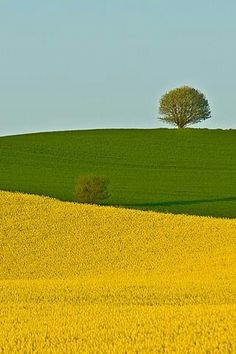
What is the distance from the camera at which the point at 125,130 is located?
78.5m

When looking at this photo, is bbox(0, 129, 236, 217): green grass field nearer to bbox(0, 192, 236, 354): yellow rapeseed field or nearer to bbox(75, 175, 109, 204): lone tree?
bbox(75, 175, 109, 204): lone tree

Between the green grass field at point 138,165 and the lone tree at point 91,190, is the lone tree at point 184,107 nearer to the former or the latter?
the green grass field at point 138,165

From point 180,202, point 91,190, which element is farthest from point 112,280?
point 180,202

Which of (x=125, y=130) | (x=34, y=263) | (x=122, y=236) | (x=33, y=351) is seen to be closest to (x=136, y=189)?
(x=122, y=236)

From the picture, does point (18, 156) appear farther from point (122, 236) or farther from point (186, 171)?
point (122, 236)

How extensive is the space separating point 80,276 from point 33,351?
14952 millimetres

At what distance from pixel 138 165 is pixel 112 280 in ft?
130

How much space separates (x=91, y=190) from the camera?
42.2 metres

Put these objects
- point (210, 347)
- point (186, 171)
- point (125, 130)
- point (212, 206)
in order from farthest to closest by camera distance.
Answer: point (125, 130)
point (186, 171)
point (212, 206)
point (210, 347)

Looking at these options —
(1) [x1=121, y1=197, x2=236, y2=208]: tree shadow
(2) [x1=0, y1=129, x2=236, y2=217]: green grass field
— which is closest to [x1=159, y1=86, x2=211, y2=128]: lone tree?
(2) [x1=0, y1=129, x2=236, y2=217]: green grass field

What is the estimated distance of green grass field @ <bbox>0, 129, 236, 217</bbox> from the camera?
150 feet

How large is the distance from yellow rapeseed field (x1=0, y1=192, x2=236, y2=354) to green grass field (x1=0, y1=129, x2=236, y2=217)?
27.7 feet

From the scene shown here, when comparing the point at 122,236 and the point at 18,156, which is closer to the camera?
the point at 122,236

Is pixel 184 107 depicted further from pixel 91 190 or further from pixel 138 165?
pixel 91 190
